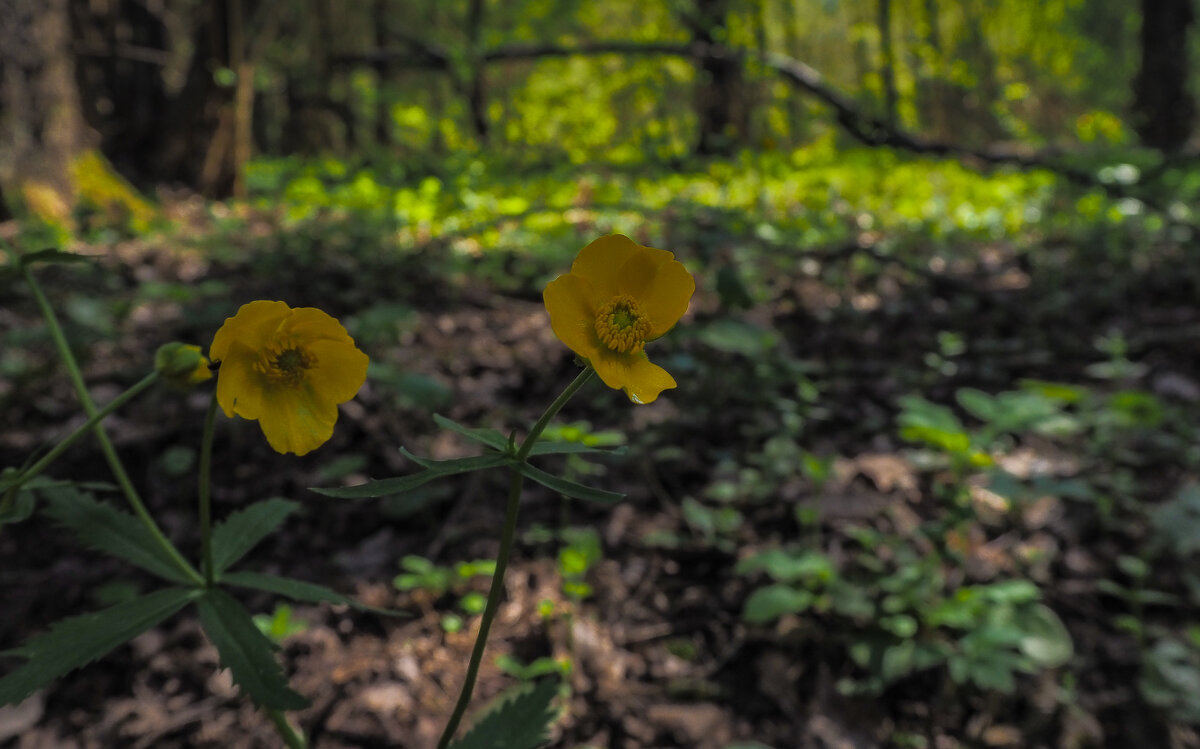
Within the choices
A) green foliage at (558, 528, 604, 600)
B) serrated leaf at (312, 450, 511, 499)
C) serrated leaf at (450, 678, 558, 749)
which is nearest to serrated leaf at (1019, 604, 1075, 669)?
green foliage at (558, 528, 604, 600)

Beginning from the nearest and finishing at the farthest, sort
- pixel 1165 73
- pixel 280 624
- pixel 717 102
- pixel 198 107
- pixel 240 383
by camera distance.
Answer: pixel 240 383
pixel 280 624
pixel 198 107
pixel 717 102
pixel 1165 73

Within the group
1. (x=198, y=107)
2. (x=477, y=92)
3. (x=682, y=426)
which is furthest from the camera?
(x=477, y=92)

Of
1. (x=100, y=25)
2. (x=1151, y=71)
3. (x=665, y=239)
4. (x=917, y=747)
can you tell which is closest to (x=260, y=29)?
(x=100, y=25)

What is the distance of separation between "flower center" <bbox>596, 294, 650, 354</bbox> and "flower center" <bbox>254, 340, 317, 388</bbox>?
0.32 m

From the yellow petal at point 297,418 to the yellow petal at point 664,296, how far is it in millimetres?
342

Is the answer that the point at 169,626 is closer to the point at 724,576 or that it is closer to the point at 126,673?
the point at 126,673

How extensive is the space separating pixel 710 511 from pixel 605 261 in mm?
1496

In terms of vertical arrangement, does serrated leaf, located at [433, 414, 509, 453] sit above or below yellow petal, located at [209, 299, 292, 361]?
below

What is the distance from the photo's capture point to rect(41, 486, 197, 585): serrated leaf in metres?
0.98

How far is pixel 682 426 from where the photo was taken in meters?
2.61

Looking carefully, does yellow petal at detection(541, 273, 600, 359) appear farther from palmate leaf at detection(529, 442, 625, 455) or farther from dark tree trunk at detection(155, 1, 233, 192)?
dark tree trunk at detection(155, 1, 233, 192)

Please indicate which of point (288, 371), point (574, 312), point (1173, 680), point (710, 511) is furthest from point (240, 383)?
point (1173, 680)

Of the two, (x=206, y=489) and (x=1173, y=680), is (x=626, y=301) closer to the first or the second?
(x=206, y=489)

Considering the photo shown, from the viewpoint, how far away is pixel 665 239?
4371 mm
